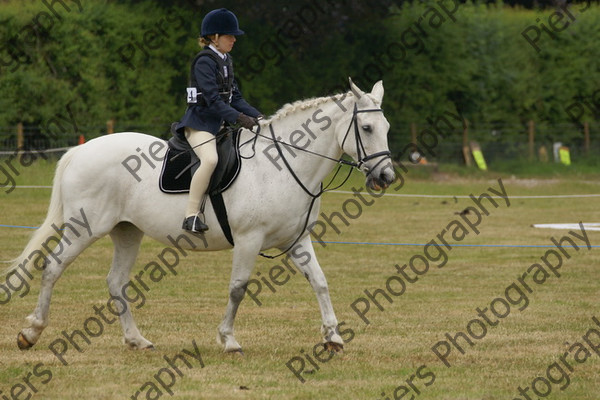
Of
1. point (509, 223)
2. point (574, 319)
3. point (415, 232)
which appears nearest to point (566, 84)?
point (509, 223)

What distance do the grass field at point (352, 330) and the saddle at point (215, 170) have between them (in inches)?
48.1

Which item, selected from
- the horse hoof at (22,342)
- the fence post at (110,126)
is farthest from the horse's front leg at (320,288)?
the fence post at (110,126)

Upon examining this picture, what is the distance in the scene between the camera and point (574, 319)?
973cm

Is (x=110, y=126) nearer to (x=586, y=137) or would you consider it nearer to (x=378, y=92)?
(x=586, y=137)

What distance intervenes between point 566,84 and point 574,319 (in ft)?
88.3

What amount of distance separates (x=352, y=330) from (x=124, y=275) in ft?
6.98

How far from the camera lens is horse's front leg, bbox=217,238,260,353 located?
25.6 feet

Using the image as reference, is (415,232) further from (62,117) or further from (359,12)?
(359,12)

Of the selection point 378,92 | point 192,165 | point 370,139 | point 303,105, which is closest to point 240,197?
point 192,165

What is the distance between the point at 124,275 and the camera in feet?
27.8

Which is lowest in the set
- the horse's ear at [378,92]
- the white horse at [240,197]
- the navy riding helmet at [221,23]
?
the white horse at [240,197]

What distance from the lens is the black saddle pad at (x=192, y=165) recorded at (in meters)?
7.86

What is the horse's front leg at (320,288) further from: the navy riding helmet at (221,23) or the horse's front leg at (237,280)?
the navy riding helmet at (221,23)

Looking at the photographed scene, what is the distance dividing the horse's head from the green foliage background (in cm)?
1913
